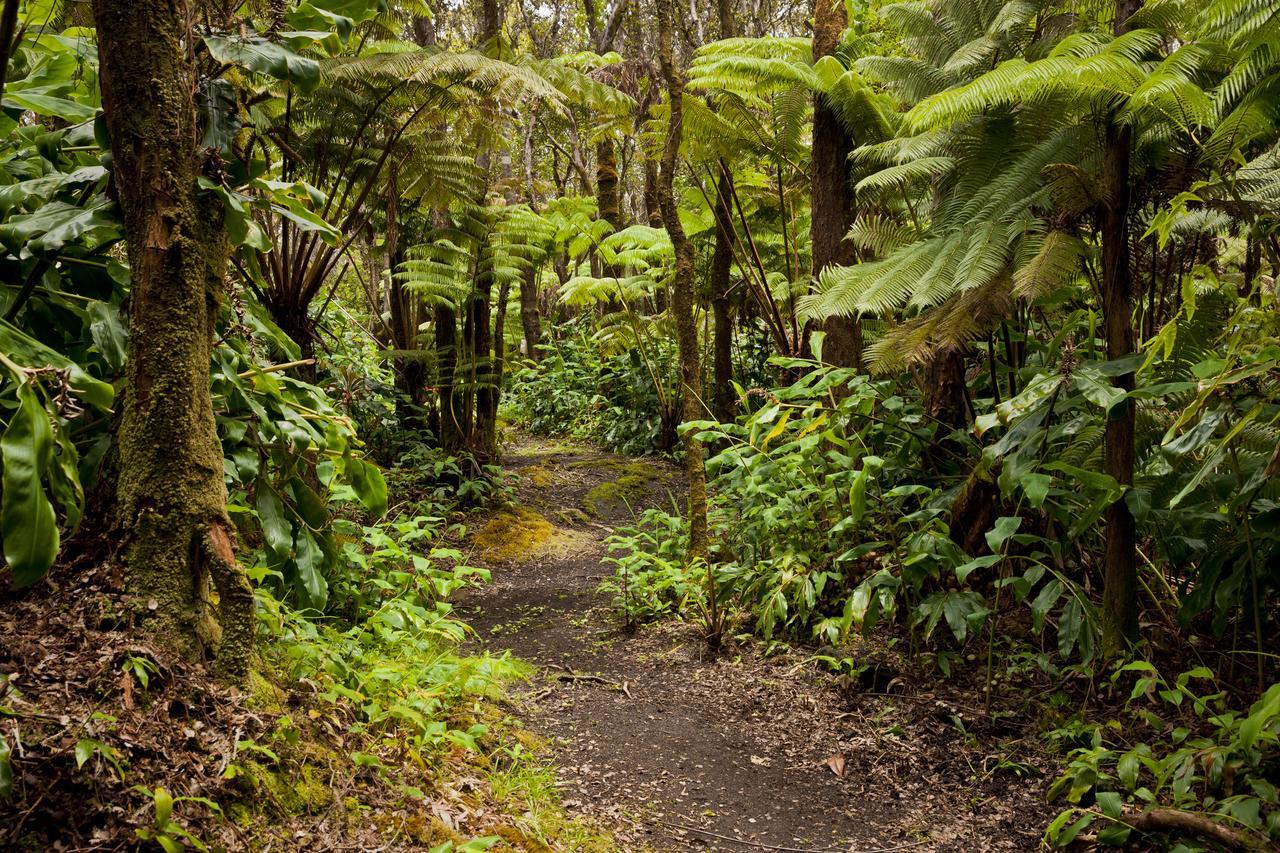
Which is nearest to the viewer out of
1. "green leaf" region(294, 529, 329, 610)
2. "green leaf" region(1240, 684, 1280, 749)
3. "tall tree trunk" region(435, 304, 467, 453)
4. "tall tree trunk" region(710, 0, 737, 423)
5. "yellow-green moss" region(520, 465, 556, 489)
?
"green leaf" region(1240, 684, 1280, 749)

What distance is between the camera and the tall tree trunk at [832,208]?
15.2 feet

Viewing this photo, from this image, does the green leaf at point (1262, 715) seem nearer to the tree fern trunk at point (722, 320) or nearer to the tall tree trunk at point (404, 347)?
the tree fern trunk at point (722, 320)

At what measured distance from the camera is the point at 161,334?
1755 millimetres

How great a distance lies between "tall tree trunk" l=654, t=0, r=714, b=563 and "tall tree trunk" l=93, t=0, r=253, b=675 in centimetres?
300

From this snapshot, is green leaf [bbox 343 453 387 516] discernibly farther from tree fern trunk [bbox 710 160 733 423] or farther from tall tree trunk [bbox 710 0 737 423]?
tree fern trunk [bbox 710 160 733 423]

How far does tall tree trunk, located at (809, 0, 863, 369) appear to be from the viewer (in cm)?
463

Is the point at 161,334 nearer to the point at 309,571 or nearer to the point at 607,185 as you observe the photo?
the point at 309,571

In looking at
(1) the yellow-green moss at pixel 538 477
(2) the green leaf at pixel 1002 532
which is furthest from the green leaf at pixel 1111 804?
(1) the yellow-green moss at pixel 538 477

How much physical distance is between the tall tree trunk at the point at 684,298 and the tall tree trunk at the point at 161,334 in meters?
3.00

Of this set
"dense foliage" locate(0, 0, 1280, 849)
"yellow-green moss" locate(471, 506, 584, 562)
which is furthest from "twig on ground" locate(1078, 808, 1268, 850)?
"yellow-green moss" locate(471, 506, 584, 562)

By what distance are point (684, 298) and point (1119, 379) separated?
8.48ft

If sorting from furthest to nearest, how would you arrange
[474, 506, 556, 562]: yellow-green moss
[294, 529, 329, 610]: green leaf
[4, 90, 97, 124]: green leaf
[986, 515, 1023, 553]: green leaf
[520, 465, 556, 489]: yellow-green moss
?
1. [520, 465, 556, 489]: yellow-green moss
2. [474, 506, 556, 562]: yellow-green moss
3. [986, 515, 1023, 553]: green leaf
4. [294, 529, 329, 610]: green leaf
5. [4, 90, 97, 124]: green leaf

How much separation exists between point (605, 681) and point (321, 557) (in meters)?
1.76

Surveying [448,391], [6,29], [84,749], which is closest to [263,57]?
[6,29]
